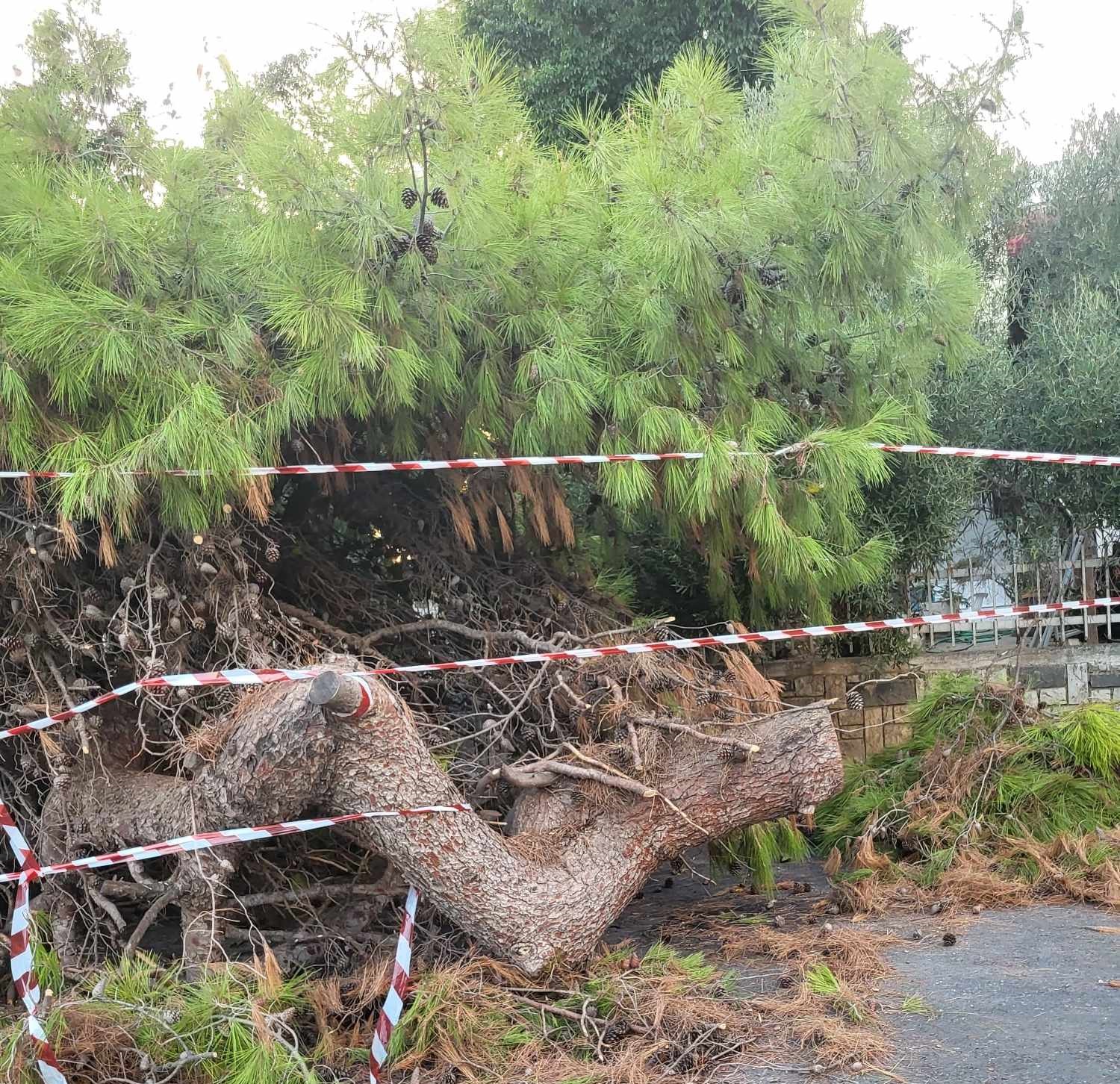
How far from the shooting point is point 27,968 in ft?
9.71

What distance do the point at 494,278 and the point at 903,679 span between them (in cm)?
447

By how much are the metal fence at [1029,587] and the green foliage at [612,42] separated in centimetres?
484

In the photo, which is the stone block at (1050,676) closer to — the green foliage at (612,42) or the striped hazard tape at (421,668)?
the striped hazard tape at (421,668)

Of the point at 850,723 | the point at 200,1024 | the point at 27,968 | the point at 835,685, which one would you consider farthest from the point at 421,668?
the point at 850,723

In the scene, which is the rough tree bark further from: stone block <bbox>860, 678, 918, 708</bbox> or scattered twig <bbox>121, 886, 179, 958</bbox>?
stone block <bbox>860, 678, 918, 708</bbox>

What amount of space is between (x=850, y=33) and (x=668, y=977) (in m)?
3.59

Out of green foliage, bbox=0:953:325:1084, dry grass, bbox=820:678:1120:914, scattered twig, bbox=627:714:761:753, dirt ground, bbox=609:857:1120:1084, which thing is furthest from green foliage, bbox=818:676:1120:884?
green foliage, bbox=0:953:325:1084

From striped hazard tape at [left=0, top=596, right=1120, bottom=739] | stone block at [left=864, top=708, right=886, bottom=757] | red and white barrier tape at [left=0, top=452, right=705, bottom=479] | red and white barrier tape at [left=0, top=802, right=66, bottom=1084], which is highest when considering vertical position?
red and white barrier tape at [left=0, top=452, right=705, bottom=479]

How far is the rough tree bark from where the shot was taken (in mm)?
3363

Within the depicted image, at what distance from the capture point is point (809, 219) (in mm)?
4367

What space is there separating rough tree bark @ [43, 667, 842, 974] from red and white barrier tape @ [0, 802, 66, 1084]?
490mm

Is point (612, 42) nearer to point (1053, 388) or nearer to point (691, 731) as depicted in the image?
point (1053, 388)

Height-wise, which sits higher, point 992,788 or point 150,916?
point 150,916

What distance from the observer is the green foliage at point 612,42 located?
386 inches
